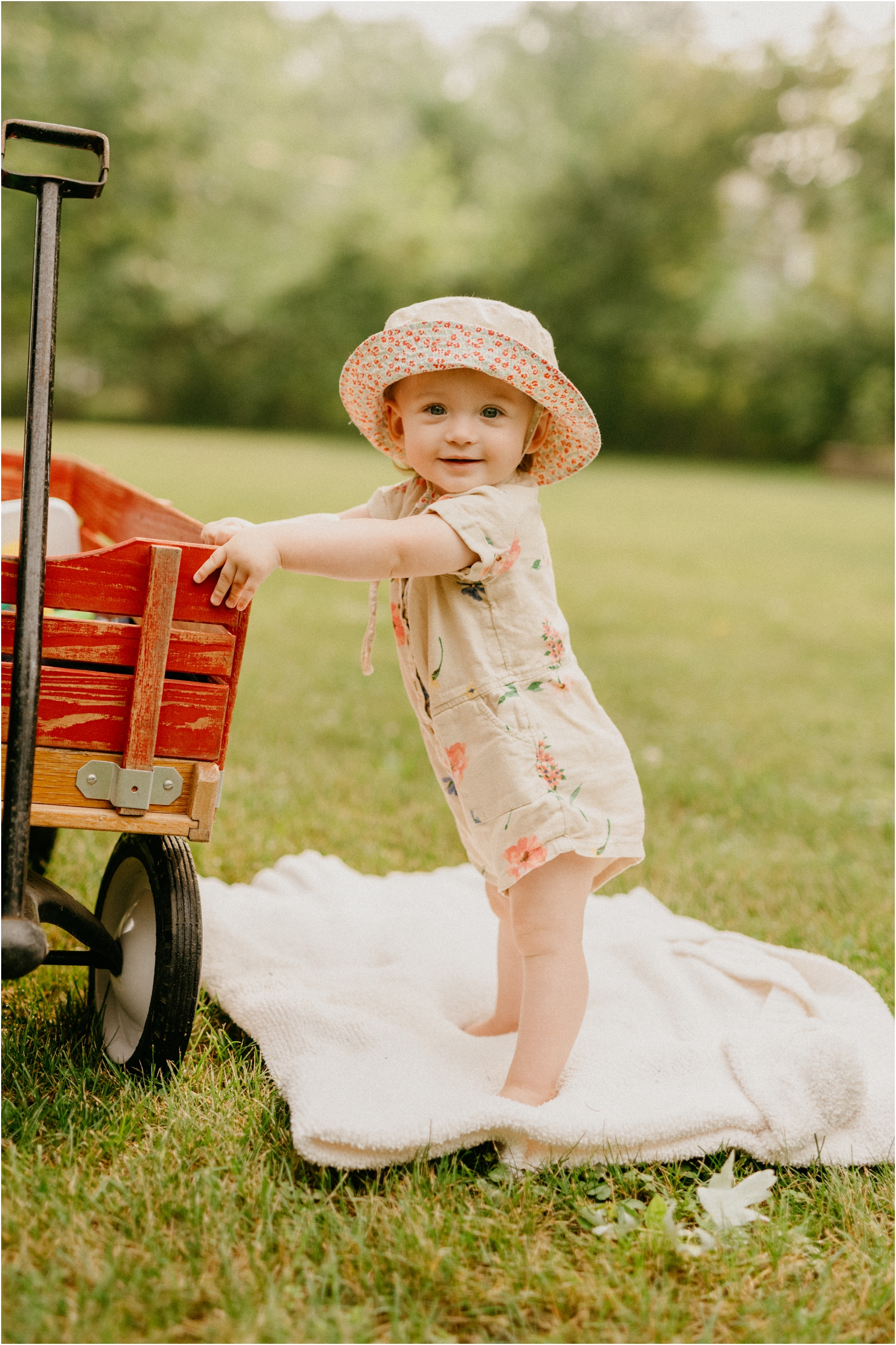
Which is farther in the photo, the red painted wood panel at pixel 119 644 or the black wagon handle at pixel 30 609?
the red painted wood panel at pixel 119 644

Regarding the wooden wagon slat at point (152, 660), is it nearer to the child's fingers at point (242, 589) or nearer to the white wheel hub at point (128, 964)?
the child's fingers at point (242, 589)

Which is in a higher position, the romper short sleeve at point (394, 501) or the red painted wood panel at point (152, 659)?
the romper short sleeve at point (394, 501)

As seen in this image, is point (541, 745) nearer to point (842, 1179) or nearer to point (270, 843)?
point (842, 1179)

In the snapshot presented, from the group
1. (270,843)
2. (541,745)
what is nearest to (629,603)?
(270,843)

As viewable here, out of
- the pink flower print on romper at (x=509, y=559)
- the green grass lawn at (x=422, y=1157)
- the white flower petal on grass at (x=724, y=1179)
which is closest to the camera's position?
the green grass lawn at (x=422, y=1157)

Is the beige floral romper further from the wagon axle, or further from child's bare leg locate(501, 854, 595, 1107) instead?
the wagon axle

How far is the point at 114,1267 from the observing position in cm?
146

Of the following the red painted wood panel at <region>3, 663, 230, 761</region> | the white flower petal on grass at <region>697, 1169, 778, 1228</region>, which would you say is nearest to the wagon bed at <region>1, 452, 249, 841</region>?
the red painted wood panel at <region>3, 663, 230, 761</region>

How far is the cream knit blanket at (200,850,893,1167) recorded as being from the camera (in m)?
1.80

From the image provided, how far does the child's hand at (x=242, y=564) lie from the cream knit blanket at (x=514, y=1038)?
0.79 metres

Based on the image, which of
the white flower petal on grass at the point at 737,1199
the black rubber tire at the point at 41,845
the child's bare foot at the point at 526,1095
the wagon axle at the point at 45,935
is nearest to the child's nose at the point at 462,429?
the wagon axle at the point at 45,935

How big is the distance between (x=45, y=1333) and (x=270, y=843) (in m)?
1.75

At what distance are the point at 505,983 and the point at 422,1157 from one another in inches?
21.6

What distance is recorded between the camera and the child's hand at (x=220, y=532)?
180 cm
